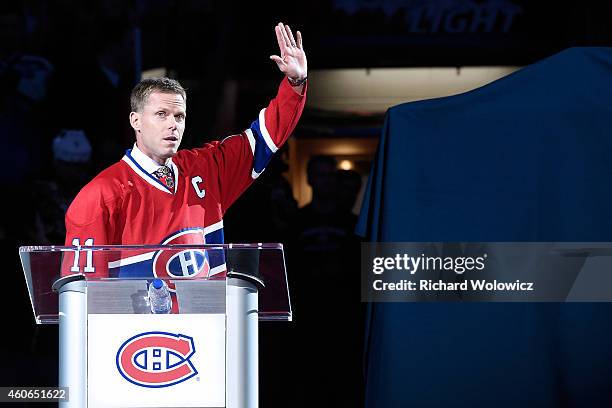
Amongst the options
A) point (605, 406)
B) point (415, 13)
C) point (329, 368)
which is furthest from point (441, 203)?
point (415, 13)

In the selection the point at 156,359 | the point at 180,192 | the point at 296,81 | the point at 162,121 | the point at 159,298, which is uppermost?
the point at 296,81

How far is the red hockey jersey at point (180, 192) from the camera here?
3623mm

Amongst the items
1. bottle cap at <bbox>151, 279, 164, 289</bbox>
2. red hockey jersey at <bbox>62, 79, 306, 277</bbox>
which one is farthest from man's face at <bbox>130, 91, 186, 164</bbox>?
bottle cap at <bbox>151, 279, 164, 289</bbox>

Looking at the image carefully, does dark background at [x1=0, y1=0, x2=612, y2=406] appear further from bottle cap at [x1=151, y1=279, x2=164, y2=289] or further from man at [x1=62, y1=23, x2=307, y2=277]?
bottle cap at [x1=151, y1=279, x2=164, y2=289]

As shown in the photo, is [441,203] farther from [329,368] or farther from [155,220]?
[329,368]

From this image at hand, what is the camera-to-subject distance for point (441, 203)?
4375 mm

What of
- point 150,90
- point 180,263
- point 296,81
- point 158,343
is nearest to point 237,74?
point 296,81

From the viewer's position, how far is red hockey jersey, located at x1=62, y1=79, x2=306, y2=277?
3623 mm

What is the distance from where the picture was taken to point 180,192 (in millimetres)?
3838

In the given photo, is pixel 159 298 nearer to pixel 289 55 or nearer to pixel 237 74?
pixel 289 55

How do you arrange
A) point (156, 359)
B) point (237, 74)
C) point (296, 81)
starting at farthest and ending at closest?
point (237, 74), point (296, 81), point (156, 359)
